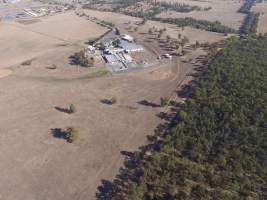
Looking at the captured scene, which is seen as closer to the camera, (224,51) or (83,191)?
(83,191)

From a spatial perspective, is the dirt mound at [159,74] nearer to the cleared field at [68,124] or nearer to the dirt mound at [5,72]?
the cleared field at [68,124]

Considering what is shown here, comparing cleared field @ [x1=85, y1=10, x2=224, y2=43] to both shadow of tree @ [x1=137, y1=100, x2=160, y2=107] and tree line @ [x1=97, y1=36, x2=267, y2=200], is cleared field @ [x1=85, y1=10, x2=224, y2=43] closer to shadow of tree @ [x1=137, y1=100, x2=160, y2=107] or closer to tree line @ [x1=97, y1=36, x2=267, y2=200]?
tree line @ [x1=97, y1=36, x2=267, y2=200]

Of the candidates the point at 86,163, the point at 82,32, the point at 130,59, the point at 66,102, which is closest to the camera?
the point at 86,163

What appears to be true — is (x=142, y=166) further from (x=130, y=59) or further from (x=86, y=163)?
(x=130, y=59)

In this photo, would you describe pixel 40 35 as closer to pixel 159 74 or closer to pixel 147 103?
pixel 159 74

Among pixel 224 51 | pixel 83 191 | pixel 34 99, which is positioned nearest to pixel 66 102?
pixel 34 99

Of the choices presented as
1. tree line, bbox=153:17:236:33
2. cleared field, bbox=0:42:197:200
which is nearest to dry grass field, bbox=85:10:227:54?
tree line, bbox=153:17:236:33
